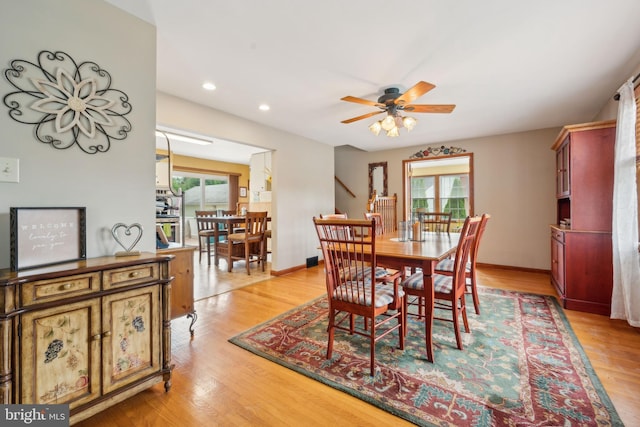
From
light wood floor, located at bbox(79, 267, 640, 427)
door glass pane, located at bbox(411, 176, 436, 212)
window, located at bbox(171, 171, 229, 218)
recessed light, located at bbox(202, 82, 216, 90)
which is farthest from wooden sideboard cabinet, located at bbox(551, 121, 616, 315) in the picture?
window, located at bbox(171, 171, 229, 218)

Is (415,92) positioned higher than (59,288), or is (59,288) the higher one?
(415,92)

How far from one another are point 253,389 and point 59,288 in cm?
117

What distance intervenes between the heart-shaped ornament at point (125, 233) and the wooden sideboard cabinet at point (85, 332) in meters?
0.19

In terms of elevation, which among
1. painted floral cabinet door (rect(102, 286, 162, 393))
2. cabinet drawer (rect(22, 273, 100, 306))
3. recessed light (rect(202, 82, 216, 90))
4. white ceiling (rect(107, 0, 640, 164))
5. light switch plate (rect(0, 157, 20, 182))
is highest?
white ceiling (rect(107, 0, 640, 164))

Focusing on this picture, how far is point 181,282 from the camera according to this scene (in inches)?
94.5

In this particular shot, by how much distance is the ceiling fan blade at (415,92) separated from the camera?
7.39ft

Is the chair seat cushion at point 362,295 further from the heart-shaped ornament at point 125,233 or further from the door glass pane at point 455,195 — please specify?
the door glass pane at point 455,195

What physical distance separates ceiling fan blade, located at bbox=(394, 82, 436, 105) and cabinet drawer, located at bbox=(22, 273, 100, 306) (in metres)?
2.56

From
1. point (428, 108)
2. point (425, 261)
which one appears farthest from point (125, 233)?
point (428, 108)

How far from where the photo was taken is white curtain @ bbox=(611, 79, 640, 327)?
2395 millimetres

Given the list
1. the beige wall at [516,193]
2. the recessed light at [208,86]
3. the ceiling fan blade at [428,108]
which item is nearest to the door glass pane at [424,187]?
the beige wall at [516,193]

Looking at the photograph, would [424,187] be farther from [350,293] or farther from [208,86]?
[350,293]

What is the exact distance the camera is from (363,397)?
1.60 metres

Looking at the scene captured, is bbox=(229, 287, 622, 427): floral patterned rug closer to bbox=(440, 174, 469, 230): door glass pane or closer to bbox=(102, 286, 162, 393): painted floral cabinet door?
bbox=(102, 286, 162, 393): painted floral cabinet door
